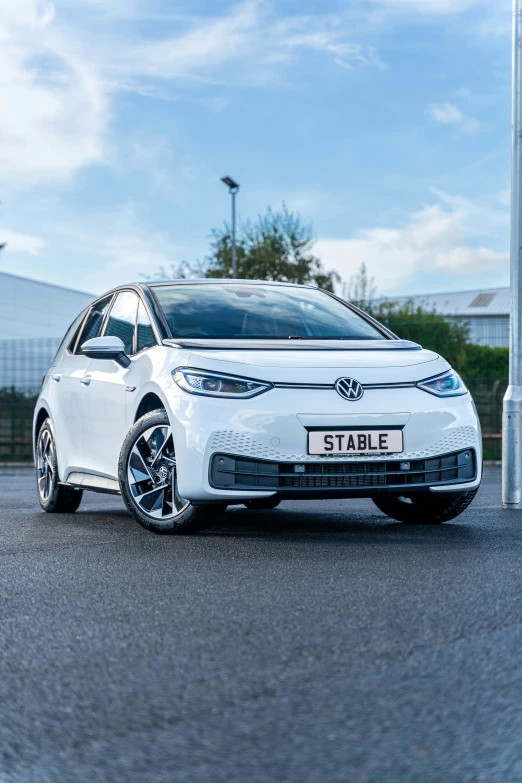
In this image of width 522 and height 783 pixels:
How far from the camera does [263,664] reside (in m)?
3.17

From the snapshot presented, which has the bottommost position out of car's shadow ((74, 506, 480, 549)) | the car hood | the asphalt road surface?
car's shadow ((74, 506, 480, 549))

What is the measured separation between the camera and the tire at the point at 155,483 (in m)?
6.17

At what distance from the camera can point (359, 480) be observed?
235 inches

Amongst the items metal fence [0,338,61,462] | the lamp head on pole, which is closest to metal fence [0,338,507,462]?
metal fence [0,338,61,462]

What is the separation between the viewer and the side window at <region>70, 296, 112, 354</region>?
8.11m

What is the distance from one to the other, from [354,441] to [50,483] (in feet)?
10.5

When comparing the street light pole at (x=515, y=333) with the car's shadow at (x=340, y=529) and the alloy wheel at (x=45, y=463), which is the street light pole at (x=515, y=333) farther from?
the alloy wheel at (x=45, y=463)

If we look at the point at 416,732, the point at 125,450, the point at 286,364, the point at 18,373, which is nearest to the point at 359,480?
the point at 286,364

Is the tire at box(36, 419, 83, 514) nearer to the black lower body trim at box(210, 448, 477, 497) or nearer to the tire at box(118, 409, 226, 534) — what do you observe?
the tire at box(118, 409, 226, 534)

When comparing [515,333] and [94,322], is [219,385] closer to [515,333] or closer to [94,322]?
[94,322]

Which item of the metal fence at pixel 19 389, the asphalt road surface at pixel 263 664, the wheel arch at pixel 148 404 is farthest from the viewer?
the metal fence at pixel 19 389

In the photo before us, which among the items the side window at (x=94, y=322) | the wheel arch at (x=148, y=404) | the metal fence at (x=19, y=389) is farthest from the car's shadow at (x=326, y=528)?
the metal fence at (x=19, y=389)

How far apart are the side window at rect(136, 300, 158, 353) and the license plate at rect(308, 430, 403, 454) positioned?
4.31 feet

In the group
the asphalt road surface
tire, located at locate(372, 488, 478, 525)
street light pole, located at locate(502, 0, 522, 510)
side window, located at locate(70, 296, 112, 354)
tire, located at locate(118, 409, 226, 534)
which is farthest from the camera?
street light pole, located at locate(502, 0, 522, 510)
